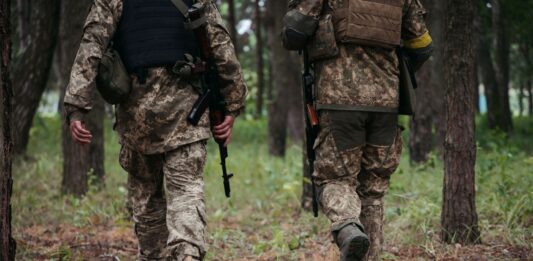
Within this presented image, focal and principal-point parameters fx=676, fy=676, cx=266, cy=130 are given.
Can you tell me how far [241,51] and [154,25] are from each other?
25.9m

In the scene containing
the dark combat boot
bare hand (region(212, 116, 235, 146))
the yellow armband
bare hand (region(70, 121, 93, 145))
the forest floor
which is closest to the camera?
the dark combat boot

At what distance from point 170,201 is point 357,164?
1.28 m

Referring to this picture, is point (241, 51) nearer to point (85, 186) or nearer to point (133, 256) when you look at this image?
point (85, 186)

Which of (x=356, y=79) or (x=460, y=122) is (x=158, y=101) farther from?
(x=460, y=122)

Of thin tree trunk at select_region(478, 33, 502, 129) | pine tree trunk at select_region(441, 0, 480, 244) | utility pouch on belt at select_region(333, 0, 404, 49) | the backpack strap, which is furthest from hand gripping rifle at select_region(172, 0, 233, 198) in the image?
thin tree trunk at select_region(478, 33, 502, 129)

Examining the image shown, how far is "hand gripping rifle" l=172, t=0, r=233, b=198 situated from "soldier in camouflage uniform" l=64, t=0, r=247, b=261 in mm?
40

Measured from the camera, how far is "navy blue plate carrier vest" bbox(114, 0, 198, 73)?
4.32 metres

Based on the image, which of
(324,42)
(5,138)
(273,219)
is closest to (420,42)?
(324,42)

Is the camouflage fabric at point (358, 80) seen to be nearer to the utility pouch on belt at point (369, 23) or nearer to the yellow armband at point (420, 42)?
the utility pouch on belt at point (369, 23)

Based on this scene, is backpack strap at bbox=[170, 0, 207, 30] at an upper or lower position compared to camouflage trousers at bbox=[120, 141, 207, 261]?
upper

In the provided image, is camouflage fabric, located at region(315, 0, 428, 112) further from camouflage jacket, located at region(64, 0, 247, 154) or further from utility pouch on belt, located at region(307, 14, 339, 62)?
camouflage jacket, located at region(64, 0, 247, 154)

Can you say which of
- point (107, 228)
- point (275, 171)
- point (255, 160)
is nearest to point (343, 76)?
point (107, 228)

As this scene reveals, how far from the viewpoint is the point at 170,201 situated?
4172mm

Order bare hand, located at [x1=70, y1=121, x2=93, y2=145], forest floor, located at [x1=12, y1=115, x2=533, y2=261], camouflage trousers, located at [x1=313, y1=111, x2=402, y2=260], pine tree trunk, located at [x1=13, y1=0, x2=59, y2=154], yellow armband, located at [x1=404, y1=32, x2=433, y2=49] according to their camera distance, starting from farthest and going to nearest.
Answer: pine tree trunk, located at [x1=13, y1=0, x2=59, y2=154]
forest floor, located at [x1=12, y1=115, x2=533, y2=261]
yellow armband, located at [x1=404, y1=32, x2=433, y2=49]
camouflage trousers, located at [x1=313, y1=111, x2=402, y2=260]
bare hand, located at [x1=70, y1=121, x2=93, y2=145]
